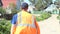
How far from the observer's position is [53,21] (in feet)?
10.3

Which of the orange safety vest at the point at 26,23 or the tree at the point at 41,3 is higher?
the tree at the point at 41,3

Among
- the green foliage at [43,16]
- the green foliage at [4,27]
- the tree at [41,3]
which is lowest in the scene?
the green foliage at [4,27]

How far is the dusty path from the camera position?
10.3 feet

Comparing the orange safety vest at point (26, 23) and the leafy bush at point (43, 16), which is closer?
the orange safety vest at point (26, 23)

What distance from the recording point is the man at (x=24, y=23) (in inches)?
95.0

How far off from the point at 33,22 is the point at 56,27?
730 millimetres

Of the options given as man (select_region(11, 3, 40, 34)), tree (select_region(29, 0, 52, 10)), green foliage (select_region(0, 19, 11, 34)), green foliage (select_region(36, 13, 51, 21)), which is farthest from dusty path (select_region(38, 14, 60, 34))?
man (select_region(11, 3, 40, 34))

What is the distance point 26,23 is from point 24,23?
0.02 m

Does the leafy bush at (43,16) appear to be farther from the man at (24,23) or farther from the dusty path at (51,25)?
the man at (24,23)

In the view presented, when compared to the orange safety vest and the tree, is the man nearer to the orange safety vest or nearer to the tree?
the orange safety vest

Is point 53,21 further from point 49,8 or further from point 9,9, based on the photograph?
point 9,9

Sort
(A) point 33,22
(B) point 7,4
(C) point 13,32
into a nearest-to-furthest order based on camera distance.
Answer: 1. (C) point 13,32
2. (A) point 33,22
3. (B) point 7,4

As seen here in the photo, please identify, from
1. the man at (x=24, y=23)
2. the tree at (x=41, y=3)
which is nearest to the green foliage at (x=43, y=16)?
the tree at (x=41, y=3)

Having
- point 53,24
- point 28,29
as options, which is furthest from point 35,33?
point 53,24
